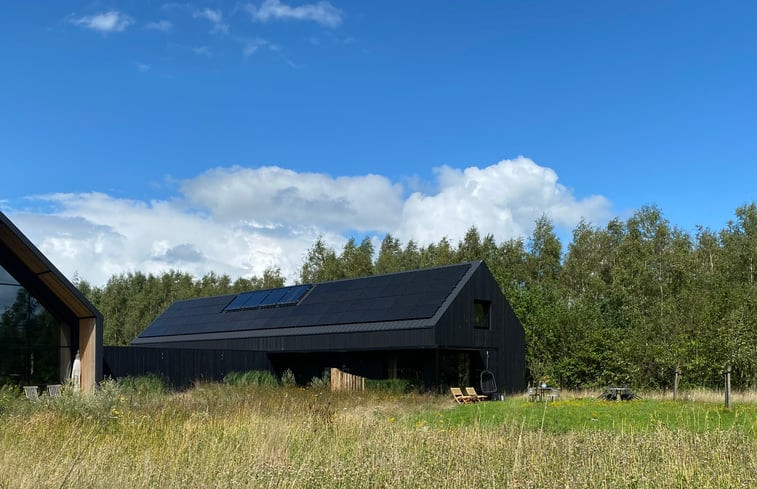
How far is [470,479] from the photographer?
23.0ft

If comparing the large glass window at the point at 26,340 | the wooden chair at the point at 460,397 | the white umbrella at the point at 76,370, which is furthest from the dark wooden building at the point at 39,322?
the wooden chair at the point at 460,397

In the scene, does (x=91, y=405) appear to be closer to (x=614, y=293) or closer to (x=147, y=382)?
(x=147, y=382)

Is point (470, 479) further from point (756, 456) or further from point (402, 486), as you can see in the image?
point (756, 456)

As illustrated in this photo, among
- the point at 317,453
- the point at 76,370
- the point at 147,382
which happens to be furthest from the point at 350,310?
the point at 317,453

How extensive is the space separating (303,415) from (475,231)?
36.5 metres

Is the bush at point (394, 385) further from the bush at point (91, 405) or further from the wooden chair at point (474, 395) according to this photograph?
the bush at point (91, 405)

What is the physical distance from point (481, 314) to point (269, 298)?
33.7ft

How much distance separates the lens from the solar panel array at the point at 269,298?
30.5 m

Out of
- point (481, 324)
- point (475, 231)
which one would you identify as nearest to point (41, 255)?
point (481, 324)

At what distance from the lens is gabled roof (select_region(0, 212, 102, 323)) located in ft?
64.3

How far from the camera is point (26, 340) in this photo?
2038 cm

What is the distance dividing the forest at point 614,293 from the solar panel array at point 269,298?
9543mm

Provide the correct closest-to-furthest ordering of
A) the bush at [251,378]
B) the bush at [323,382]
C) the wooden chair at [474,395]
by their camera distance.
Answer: the wooden chair at [474,395]
the bush at [323,382]
the bush at [251,378]

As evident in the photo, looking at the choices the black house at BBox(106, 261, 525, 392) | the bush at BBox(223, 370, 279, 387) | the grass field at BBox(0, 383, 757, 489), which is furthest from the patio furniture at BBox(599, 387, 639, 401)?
the grass field at BBox(0, 383, 757, 489)
